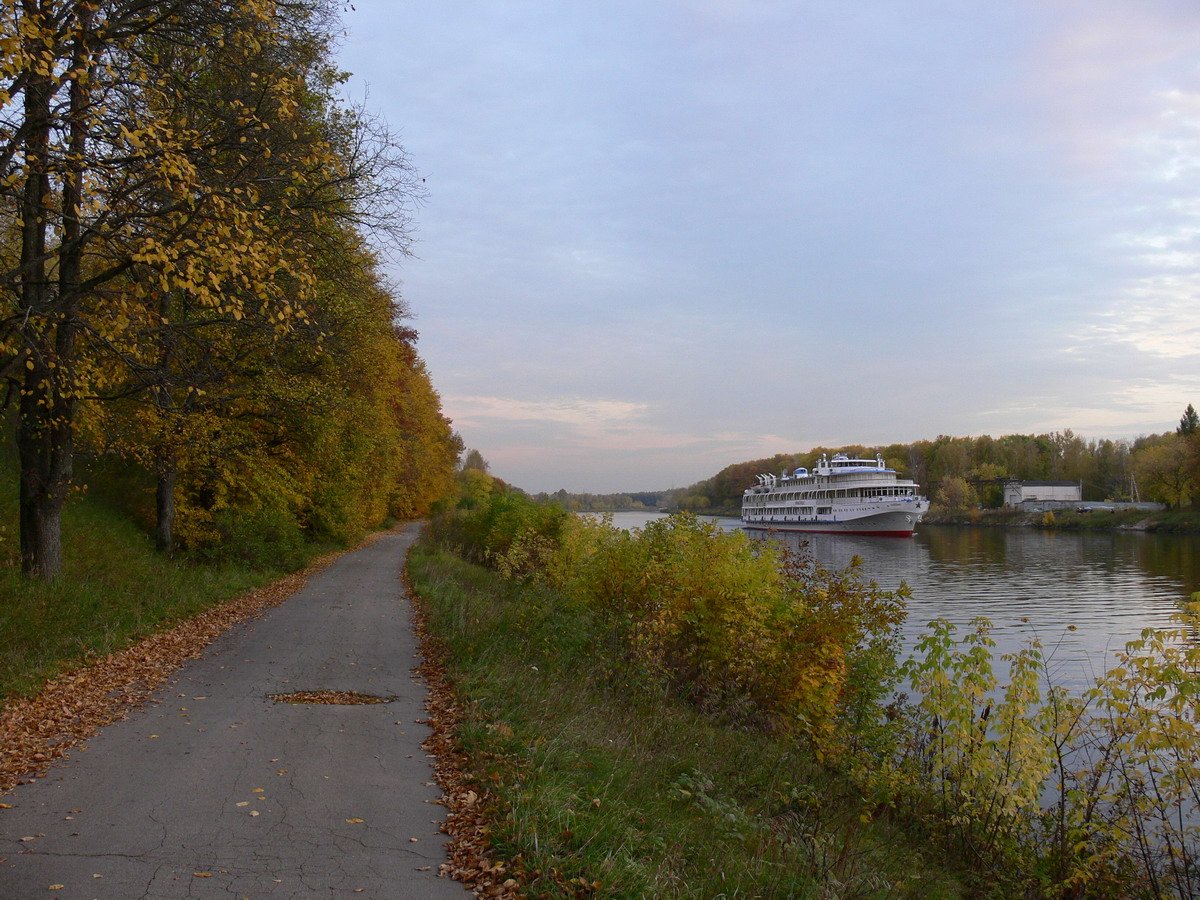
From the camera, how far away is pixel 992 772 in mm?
7949

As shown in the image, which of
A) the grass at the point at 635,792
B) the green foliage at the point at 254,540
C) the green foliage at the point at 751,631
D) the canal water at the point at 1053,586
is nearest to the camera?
the grass at the point at 635,792

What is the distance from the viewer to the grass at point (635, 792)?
4898 mm

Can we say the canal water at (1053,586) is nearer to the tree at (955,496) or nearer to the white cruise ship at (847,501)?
the white cruise ship at (847,501)

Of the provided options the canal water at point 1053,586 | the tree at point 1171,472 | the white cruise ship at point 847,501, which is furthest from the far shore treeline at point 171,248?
the tree at point 1171,472

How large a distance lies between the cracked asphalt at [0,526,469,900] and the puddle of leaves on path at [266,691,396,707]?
4.5 inches

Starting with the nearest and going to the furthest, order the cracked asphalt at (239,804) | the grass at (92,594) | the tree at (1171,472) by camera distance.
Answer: the cracked asphalt at (239,804) < the grass at (92,594) < the tree at (1171,472)

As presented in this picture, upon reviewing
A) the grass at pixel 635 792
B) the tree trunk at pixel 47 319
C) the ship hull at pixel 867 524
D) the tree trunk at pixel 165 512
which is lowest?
the ship hull at pixel 867 524

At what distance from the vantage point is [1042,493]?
113 metres

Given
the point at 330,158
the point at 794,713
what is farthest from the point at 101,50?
the point at 794,713

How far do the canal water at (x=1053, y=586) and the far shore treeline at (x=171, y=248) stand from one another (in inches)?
301

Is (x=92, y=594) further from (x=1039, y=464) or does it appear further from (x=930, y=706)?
(x=1039, y=464)

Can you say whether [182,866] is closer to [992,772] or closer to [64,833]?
[64,833]

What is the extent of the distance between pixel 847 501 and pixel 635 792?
79407 millimetres

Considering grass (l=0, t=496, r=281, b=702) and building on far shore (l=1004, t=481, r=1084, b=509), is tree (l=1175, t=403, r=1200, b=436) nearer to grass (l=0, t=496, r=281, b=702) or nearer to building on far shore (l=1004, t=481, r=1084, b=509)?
building on far shore (l=1004, t=481, r=1084, b=509)
